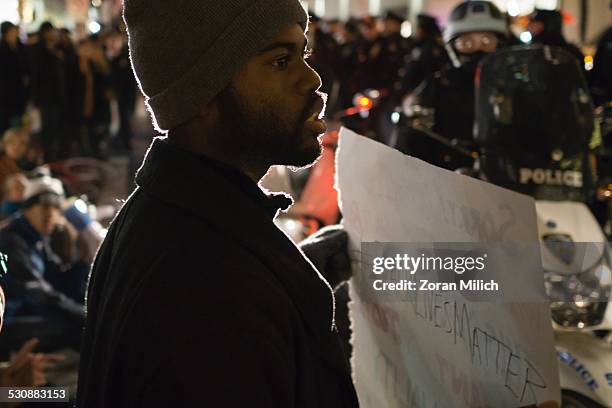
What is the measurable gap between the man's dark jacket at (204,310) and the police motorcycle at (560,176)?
6.14 feet

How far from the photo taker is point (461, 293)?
169cm

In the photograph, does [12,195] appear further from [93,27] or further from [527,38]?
[93,27]

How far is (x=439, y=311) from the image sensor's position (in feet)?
5.73

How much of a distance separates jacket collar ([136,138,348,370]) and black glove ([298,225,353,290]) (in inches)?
27.8

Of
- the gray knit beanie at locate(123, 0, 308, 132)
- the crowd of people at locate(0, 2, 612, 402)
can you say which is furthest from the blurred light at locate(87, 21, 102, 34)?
the gray knit beanie at locate(123, 0, 308, 132)

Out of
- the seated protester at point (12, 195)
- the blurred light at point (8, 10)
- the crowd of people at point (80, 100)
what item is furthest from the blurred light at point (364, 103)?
the blurred light at point (8, 10)

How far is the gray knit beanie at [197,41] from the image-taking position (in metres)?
1.47

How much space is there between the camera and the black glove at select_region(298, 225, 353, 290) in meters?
2.22

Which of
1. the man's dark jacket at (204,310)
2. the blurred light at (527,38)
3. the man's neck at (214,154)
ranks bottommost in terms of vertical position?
the man's dark jacket at (204,310)

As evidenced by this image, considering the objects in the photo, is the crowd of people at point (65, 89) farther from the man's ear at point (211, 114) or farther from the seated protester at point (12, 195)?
the man's ear at point (211, 114)

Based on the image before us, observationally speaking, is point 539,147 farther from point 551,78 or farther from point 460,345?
point 460,345

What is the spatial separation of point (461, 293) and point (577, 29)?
63.9ft

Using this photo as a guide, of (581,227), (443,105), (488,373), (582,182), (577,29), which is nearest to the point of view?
(488,373)

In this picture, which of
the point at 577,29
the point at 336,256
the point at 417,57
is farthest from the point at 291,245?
the point at 577,29
